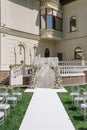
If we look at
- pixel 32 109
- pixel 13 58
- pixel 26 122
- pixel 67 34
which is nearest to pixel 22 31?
pixel 13 58

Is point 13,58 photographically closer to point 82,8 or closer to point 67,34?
point 67,34

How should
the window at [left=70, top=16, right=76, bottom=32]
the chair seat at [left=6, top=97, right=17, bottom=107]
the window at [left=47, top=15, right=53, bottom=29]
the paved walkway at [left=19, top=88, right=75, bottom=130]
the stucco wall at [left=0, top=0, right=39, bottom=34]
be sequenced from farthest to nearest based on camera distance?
the window at [left=70, top=16, right=76, bottom=32], the window at [left=47, top=15, right=53, bottom=29], the stucco wall at [left=0, top=0, right=39, bottom=34], the chair seat at [left=6, top=97, right=17, bottom=107], the paved walkway at [left=19, top=88, right=75, bottom=130]

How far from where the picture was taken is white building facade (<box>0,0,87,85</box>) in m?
21.0

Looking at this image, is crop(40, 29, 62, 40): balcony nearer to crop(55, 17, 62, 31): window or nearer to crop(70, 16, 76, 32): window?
crop(55, 17, 62, 31): window

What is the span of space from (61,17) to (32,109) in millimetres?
19098

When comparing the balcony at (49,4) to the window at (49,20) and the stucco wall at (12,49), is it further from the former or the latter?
the stucco wall at (12,49)

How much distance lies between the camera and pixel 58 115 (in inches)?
331

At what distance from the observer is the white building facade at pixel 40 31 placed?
21016mm

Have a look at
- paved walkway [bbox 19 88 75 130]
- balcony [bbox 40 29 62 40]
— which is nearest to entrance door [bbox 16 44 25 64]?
balcony [bbox 40 29 62 40]

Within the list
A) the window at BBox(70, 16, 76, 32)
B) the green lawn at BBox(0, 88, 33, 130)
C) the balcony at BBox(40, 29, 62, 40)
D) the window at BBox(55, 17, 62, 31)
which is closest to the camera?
the green lawn at BBox(0, 88, 33, 130)

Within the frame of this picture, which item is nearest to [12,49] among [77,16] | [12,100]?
[77,16]

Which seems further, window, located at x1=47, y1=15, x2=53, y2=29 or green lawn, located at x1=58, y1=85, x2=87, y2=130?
window, located at x1=47, y1=15, x2=53, y2=29

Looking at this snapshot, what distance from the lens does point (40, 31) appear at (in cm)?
2502

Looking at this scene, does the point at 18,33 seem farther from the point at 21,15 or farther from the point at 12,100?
the point at 12,100
